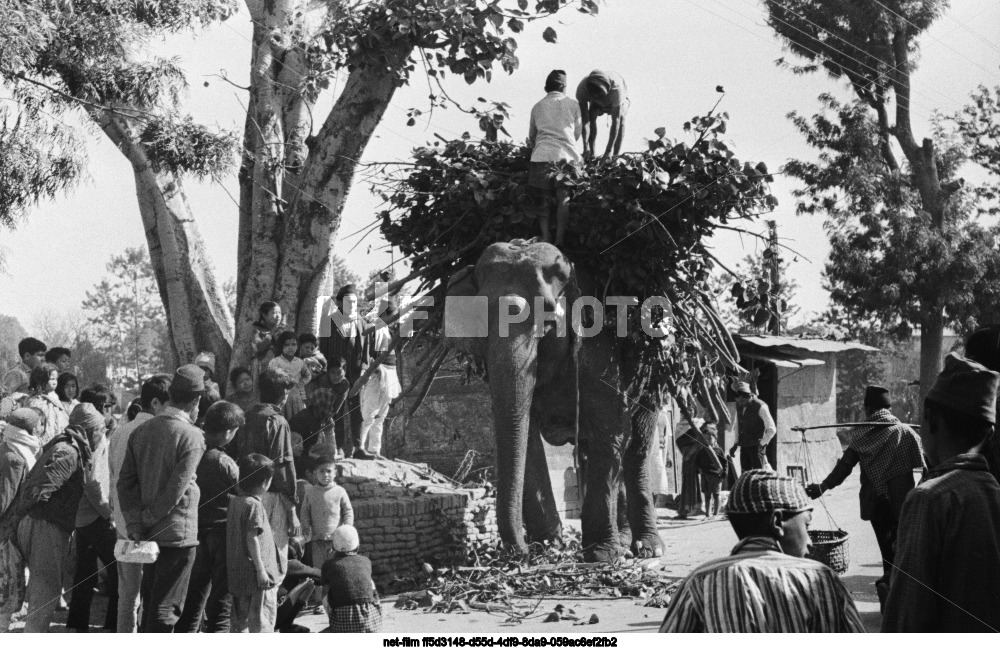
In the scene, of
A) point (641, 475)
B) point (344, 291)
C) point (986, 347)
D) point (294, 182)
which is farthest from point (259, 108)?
point (986, 347)

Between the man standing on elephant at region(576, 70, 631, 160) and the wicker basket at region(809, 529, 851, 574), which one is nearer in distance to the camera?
the wicker basket at region(809, 529, 851, 574)

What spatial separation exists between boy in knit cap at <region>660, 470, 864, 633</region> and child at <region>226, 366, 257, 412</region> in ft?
18.9

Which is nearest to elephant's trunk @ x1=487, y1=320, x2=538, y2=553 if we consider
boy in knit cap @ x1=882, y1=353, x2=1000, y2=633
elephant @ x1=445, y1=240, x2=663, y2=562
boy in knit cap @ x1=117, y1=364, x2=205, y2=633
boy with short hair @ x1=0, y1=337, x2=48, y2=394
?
elephant @ x1=445, y1=240, x2=663, y2=562

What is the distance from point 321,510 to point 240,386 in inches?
55.0

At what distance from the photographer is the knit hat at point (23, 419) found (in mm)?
7201

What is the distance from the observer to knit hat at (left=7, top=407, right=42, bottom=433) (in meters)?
7.20

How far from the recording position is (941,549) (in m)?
3.41

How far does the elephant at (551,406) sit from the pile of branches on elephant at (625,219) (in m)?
0.29

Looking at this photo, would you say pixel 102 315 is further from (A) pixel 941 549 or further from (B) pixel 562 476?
(A) pixel 941 549

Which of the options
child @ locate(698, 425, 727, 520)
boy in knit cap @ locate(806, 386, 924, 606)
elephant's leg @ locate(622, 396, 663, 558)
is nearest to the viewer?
boy in knit cap @ locate(806, 386, 924, 606)

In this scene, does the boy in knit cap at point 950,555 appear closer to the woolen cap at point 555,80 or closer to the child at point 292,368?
the child at point 292,368

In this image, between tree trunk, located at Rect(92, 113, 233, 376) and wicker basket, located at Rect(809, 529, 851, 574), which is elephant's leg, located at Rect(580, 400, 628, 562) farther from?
tree trunk, located at Rect(92, 113, 233, 376)

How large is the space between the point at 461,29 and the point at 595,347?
3.51 meters

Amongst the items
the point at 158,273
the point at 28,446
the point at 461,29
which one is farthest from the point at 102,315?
the point at 28,446
